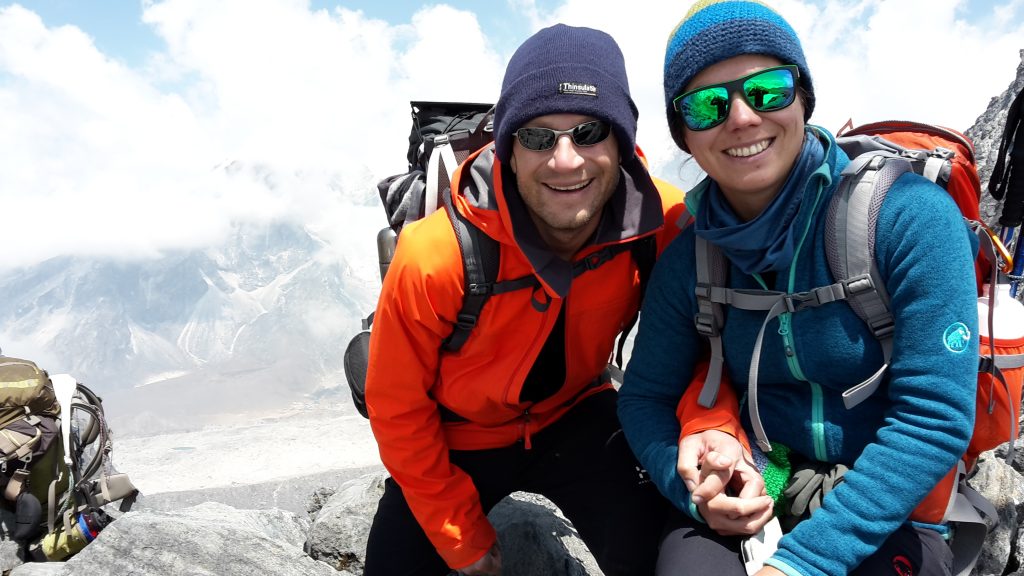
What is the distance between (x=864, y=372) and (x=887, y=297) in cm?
30

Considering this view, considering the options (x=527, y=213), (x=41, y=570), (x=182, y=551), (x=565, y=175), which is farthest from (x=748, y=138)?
(x=41, y=570)

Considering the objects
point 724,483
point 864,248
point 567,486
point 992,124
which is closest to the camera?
point 864,248

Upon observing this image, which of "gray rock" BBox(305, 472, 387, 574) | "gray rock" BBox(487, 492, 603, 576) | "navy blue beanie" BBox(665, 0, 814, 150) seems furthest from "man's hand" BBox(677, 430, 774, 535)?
"gray rock" BBox(305, 472, 387, 574)

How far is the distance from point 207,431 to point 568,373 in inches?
1732

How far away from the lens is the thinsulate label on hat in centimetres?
305

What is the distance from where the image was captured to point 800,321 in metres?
2.47

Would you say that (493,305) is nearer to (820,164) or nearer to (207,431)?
(820,164)

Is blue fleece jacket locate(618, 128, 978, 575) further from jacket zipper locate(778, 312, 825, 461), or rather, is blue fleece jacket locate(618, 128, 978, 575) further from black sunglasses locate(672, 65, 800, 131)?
black sunglasses locate(672, 65, 800, 131)

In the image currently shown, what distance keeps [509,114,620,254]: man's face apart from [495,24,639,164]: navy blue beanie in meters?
0.07

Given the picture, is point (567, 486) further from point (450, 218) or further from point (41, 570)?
point (41, 570)

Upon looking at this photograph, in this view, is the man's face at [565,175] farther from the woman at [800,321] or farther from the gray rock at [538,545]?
the gray rock at [538,545]

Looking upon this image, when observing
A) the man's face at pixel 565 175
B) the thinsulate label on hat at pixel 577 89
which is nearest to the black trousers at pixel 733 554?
A: the man's face at pixel 565 175

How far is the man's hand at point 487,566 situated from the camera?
3630mm

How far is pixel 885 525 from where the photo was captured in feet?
7.27
